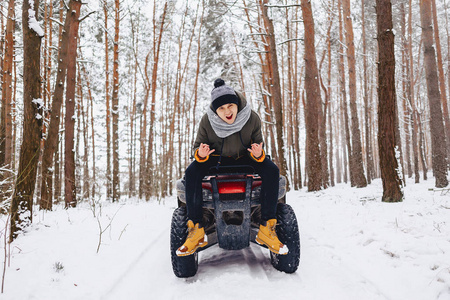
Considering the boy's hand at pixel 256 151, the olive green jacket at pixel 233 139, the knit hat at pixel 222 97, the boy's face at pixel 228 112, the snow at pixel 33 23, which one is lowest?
the boy's hand at pixel 256 151

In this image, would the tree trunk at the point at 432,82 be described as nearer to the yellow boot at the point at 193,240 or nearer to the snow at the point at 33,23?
the yellow boot at the point at 193,240

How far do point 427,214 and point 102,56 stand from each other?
659 inches

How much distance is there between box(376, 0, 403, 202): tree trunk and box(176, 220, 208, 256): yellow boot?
13.9ft

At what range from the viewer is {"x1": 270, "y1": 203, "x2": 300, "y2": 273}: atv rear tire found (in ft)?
7.76

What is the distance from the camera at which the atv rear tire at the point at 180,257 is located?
2324mm

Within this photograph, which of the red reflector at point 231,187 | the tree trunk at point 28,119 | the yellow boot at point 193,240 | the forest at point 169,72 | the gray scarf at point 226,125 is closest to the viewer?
the yellow boot at point 193,240

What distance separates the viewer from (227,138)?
8.79 feet

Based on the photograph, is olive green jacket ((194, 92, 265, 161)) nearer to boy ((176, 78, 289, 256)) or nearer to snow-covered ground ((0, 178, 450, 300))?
boy ((176, 78, 289, 256))

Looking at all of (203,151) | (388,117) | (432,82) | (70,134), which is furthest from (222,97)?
(432,82)

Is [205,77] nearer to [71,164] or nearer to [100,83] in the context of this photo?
[100,83]

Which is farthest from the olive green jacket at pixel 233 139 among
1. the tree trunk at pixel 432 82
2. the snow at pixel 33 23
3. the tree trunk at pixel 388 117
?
the tree trunk at pixel 432 82

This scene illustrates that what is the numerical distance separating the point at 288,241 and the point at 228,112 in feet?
4.45

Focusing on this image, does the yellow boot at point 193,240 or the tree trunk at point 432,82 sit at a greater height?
the tree trunk at point 432,82

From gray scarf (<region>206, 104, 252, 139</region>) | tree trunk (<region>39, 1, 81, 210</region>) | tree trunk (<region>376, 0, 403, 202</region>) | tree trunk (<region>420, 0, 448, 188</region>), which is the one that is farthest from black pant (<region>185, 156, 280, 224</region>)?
tree trunk (<region>420, 0, 448, 188</region>)
